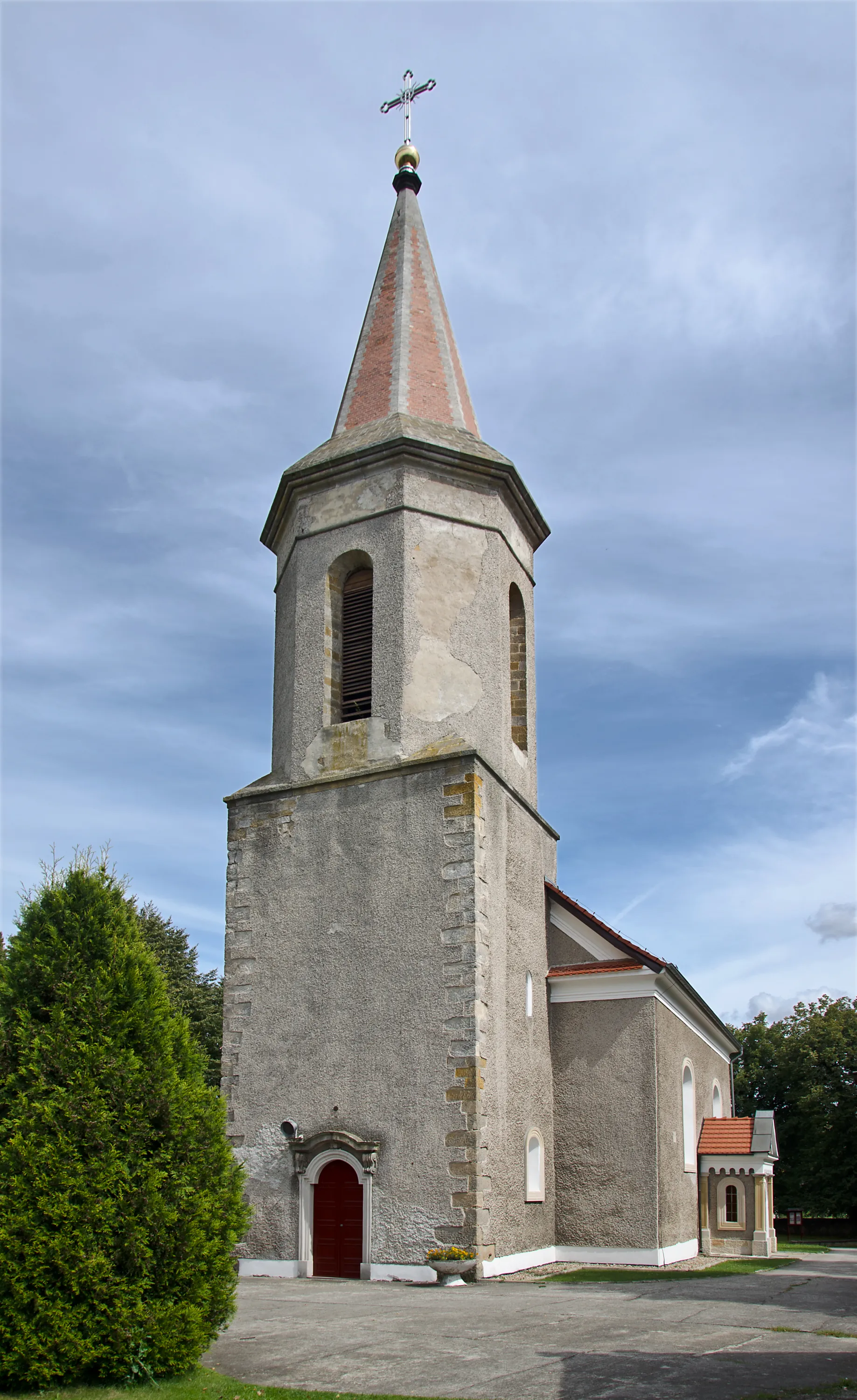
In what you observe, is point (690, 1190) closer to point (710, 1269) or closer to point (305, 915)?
point (710, 1269)

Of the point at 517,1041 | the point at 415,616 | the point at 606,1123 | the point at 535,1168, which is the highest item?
the point at 415,616

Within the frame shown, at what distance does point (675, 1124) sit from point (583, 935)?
360cm

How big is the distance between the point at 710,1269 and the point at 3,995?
12.6 m

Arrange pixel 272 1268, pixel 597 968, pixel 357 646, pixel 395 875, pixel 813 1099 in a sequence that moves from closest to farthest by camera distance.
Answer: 1. pixel 272 1268
2. pixel 395 875
3. pixel 357 646
4. pixel 597 968
5. pixel 813 1099

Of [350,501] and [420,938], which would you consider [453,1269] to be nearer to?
[420,938]

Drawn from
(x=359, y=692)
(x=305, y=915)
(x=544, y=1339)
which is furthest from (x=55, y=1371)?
(x=359, y=692)

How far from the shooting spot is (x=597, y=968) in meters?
17.8

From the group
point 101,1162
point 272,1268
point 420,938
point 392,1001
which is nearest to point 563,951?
point 420,938

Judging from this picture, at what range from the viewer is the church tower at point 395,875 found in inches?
573

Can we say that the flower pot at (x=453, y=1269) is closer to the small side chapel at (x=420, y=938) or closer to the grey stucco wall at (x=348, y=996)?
the small side chapel at (x=420, y=938)

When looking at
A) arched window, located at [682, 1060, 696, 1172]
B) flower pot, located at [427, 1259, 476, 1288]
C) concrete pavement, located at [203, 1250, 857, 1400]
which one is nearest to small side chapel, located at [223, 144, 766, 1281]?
flower pot, located at [427, 1259, 476, 1288]

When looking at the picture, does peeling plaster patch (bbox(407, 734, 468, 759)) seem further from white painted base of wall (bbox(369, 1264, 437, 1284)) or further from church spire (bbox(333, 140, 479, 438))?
white painted base of wall (bbox(369, 1264, 437, 1284))

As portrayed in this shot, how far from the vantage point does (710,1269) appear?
1662cm

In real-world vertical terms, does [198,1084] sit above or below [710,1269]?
above
